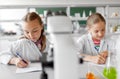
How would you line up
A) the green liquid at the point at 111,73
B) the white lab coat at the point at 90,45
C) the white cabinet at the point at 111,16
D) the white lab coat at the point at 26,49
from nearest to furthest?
the green liquid at the point at 111,73
the white lab coat at the point at 26,49
the white lab coat at the point at 90,45
the white cabinet at the point at 111,16

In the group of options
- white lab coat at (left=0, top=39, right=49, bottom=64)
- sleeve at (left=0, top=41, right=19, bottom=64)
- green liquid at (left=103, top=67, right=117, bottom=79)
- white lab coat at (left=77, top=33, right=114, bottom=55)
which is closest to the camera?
green liquid at (left=103, top=67, right=117, bottom=79)

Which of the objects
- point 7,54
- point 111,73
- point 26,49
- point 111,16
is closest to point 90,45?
point 26,49

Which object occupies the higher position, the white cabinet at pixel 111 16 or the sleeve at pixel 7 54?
the white cabinet at pixel 111 16

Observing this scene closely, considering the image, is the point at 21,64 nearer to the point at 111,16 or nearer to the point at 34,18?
the point at 34,18

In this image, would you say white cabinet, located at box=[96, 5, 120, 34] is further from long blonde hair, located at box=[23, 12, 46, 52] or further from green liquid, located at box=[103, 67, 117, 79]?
green liquid, located at box=[103, 67, 117, 79]

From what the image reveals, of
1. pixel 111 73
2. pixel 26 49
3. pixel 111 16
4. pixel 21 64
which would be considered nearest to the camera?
pixel 111 73

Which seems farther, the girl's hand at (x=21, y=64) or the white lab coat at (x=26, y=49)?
the white lab coat at (x=26, y=49)

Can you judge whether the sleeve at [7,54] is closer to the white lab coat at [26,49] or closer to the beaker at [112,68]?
the white lab coat at [26,49]

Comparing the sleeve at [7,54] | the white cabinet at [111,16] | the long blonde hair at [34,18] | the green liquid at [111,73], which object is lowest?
Result: the green liquid at [111,73]

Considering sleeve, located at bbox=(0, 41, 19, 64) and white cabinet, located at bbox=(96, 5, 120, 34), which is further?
white cabinet, located at bbox=(96, 5, 120, 34)

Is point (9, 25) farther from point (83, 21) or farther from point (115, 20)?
point (115, 20)

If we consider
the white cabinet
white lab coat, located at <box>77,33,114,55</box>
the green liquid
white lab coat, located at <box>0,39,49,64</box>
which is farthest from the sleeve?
the white cabinet

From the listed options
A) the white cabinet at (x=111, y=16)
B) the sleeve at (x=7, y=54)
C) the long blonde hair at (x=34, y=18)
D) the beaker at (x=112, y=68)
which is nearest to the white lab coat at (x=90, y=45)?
the long blonde hair at (x=34, y=18)

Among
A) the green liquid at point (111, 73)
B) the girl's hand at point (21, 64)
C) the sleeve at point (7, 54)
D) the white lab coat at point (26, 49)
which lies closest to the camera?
the green liquid at point (111, 73)
